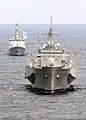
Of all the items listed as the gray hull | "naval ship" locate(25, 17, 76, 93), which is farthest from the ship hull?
the gray hull

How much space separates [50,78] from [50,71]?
132 cm

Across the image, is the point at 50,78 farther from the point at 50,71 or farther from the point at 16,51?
the point at 16,51

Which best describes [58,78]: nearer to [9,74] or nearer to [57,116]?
[57,116]

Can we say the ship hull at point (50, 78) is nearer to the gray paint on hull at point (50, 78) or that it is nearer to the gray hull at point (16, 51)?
the gray paint on hull at point (50, 78)

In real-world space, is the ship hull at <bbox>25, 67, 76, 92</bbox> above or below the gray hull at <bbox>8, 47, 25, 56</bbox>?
above

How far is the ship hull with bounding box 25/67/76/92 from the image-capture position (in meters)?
70.2

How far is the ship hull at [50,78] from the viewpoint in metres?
70.2

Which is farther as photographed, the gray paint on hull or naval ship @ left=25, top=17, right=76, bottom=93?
naval ship @ left=25, top=17, right=76, bottom=93

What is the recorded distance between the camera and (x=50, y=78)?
70.6 m

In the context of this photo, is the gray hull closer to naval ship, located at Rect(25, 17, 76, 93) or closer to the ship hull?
naval ship, located at Rect(25, 17, 76, 93)

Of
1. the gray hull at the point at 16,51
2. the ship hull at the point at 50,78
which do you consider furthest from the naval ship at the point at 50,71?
the gray hull at the point at 16,51

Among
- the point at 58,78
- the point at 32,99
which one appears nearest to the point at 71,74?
the point at 58,78

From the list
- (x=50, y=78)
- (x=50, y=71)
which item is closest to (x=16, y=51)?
(x=50, y=78)

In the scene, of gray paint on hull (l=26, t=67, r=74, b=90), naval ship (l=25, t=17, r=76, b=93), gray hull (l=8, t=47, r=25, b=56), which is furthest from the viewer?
gray hull (l=8, t=47, r=25, b=56)
